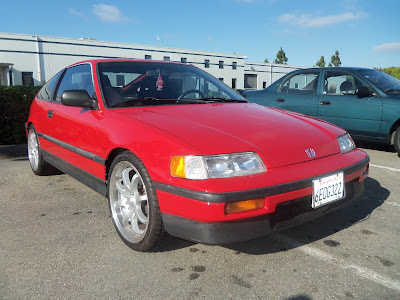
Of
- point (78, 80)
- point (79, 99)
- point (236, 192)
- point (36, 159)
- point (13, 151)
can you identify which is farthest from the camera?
point (13, 151)

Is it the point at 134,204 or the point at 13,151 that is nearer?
the point at 134,204

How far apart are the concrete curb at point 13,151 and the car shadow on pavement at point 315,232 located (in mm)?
5012

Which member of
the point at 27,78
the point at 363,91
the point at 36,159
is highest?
the point at 27,78

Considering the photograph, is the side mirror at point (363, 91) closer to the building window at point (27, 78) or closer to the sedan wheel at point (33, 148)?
the sedan wheel at point (33, 148)

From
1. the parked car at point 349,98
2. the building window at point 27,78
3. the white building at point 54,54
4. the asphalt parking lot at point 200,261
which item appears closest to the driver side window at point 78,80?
the asphalt parking lot at point 200,261

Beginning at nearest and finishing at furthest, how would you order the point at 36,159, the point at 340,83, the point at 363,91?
1. the point at 36,159
2. the point at 363,91
3. the point at 340,83

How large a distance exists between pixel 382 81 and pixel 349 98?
0.60 metres

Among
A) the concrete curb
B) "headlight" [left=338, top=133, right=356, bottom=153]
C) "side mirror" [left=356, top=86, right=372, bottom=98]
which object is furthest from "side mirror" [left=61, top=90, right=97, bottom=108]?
"side mirror" [left=356, top=86, right=372, bottom=98]

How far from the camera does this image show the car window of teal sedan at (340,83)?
576 cm

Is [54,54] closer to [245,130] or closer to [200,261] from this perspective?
[245,130]

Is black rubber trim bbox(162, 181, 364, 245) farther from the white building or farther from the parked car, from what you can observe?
the white building

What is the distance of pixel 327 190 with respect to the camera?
2.21 m

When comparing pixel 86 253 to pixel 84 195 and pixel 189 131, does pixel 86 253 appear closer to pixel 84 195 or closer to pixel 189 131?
pixel 189 131

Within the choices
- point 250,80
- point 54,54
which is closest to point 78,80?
point 54,54
